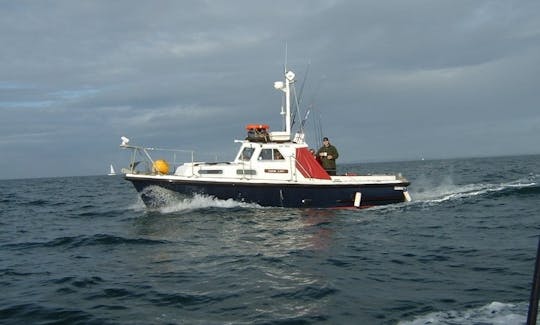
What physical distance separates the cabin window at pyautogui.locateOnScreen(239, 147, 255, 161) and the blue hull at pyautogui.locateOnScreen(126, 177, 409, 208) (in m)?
1.20

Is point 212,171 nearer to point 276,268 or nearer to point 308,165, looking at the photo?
point 308,165

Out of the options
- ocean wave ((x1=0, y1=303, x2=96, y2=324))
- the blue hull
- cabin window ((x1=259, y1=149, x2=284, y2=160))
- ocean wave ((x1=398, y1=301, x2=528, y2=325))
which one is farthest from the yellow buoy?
ocean wave ((x1=398, y1=301, x2=528, y2=325))

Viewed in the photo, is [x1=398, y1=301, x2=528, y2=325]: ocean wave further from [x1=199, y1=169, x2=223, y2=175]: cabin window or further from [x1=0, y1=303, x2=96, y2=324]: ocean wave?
[x1=199, y1=169, x2=223, y2=175]: cabin window

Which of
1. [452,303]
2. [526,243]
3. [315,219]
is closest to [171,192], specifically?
[315,219]

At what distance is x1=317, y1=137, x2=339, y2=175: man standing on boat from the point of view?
18.3 meters

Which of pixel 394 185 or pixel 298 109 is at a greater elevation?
pixel 298 109

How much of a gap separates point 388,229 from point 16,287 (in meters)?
8.51

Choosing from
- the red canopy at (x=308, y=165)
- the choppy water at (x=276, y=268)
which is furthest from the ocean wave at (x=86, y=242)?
the red canopy at (x=308, y=165)

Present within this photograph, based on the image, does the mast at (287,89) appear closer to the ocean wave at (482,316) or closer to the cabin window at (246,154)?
the cabin window at (246,154)

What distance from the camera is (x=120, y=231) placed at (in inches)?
542

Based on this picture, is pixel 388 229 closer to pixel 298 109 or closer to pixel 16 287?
pixel 298 109

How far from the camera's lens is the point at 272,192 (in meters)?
16.7

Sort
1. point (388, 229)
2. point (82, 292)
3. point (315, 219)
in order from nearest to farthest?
point (82, 292)
point (388, 229)
point (315, 219)

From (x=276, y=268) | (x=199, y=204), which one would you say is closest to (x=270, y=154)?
(x=199, y=204)
